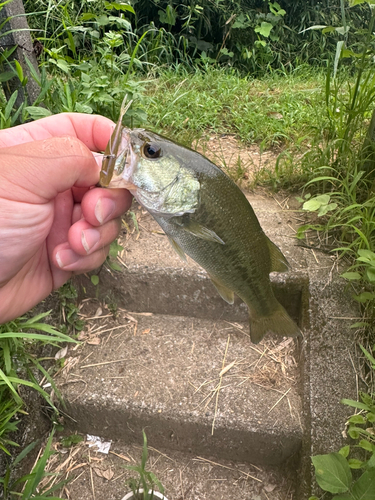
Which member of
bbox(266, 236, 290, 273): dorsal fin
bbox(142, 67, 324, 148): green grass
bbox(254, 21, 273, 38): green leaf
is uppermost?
bbox(254, 21, 273, 38): green leaf

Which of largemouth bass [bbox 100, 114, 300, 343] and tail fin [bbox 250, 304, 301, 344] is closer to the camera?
largemouth bass [bbox 100, 114, 300, 343]

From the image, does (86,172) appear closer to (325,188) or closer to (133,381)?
(133,381)

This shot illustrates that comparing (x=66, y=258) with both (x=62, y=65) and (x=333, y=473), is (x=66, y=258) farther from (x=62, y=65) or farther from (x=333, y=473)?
(x=62, y=65)

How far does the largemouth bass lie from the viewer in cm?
140

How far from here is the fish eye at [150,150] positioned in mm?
1422

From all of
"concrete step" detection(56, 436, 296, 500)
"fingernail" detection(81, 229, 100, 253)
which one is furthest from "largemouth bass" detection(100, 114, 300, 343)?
"concrete step" detection(56, 436, 296, 500)

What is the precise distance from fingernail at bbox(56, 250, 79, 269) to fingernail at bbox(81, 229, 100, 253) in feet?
0.37

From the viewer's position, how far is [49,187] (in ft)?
4.63

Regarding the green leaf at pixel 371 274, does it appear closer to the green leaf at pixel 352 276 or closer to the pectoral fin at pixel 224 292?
the green leaf at pixel 352 276

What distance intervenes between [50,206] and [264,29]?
6.66m

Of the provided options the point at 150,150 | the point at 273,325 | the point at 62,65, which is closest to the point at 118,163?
the point at 150,150

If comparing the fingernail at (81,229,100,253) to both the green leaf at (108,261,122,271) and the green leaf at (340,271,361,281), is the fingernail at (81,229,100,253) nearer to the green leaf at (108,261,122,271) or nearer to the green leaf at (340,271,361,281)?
the green leaf at (108,261,122,271)

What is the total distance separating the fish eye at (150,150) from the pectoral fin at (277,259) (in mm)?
656

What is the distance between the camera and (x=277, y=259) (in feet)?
5.74
